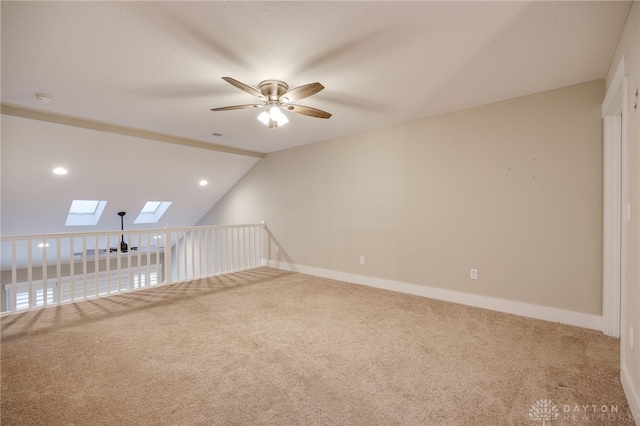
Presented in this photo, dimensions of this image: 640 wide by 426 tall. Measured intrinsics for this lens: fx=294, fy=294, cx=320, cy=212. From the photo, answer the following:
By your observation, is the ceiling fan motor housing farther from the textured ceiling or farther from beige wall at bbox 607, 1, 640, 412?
beige wall at bbox 607, 1, 640, 412

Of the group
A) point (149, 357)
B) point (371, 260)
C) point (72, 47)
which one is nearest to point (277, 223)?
point (371, 260)

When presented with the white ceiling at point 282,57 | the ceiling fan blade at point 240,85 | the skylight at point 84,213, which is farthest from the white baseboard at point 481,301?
the skylight at point 84,213

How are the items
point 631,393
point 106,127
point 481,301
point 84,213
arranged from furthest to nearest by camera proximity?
point 84,213 < point 106,127 < point 481,301 < point 631,393

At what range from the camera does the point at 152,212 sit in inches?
272

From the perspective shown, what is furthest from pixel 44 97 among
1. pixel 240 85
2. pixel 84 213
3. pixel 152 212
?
pixel 152 212

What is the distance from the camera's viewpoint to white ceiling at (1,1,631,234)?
5.85ft

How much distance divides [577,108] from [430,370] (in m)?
2.79

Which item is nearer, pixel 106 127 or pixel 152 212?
pixel 106 127

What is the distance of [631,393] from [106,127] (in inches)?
218

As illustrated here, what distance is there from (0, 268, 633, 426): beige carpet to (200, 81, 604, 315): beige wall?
0.52 metres

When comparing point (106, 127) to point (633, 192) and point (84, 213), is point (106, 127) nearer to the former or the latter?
point (84, 213)

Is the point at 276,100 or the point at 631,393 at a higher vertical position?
the point at 276,100

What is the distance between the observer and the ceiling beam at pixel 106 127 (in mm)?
3232

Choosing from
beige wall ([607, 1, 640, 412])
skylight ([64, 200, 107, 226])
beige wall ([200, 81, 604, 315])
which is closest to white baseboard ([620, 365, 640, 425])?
beige wall ([607, 1, 640, 412])
